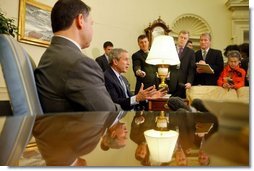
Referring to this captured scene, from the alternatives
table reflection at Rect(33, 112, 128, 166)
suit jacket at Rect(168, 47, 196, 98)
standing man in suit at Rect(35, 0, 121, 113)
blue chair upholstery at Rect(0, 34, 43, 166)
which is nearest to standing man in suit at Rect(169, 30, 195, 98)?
suit jacket at Rect(168, 47, 196, 98)

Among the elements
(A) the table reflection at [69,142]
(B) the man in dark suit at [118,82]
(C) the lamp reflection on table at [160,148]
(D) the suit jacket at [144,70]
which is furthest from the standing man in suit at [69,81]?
(D) the suit jacket at [144,70]

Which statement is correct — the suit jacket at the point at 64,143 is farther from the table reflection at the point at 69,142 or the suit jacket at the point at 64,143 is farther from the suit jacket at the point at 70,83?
the suit jacket at the point at 70,83

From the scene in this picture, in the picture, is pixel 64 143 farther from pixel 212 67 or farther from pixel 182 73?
pixel 182 73

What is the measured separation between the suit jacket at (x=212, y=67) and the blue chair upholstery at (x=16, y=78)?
837 mm

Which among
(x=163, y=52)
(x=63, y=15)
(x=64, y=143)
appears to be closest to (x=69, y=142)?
(x=64, y=143)

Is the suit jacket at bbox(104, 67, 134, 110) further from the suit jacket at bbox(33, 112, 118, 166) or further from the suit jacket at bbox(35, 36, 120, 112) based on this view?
the suit jacket at bbox(33, 112, 118, 166)

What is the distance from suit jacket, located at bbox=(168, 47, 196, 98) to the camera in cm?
137

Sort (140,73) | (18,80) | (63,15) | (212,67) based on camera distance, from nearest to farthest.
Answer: (18,80) → (63,15) → (212,67) → (140,73)

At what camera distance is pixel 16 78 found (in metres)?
0.60

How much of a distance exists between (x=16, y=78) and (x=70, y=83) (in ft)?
0.40

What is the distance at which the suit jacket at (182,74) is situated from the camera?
4.49 ft

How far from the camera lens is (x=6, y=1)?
195 cm

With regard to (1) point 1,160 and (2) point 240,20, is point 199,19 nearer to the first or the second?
(2) point 240,20

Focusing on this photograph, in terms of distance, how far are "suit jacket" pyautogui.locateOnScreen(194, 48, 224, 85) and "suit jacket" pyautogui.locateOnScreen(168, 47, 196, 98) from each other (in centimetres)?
4
